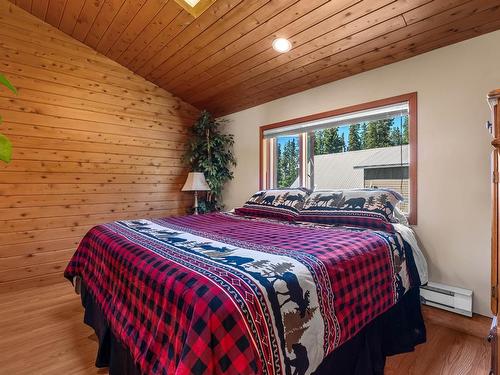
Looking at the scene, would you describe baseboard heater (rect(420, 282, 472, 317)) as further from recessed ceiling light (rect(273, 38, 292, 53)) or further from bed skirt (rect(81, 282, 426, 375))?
recessed ceiling light (rect(273, 38, 292, 53))

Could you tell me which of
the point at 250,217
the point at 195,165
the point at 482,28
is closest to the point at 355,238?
the point at 250,217

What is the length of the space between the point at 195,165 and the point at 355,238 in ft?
9.12

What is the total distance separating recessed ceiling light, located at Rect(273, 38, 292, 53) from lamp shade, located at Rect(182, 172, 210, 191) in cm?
183

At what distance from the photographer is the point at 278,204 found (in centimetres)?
261

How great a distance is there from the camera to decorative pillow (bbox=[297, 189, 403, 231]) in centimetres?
200

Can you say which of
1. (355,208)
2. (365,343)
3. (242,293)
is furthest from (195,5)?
(365,343)

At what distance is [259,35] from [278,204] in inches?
58.8

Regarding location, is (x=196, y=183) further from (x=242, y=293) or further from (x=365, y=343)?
(x=242, y=293)

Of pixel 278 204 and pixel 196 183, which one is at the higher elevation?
pixel 196 183

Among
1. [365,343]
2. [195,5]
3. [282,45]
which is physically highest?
[195,5]

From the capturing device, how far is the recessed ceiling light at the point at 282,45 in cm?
236

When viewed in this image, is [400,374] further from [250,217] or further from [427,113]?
[427,113]

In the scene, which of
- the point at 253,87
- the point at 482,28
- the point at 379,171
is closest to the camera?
the point at 482,28

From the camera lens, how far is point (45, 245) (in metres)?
2.91
